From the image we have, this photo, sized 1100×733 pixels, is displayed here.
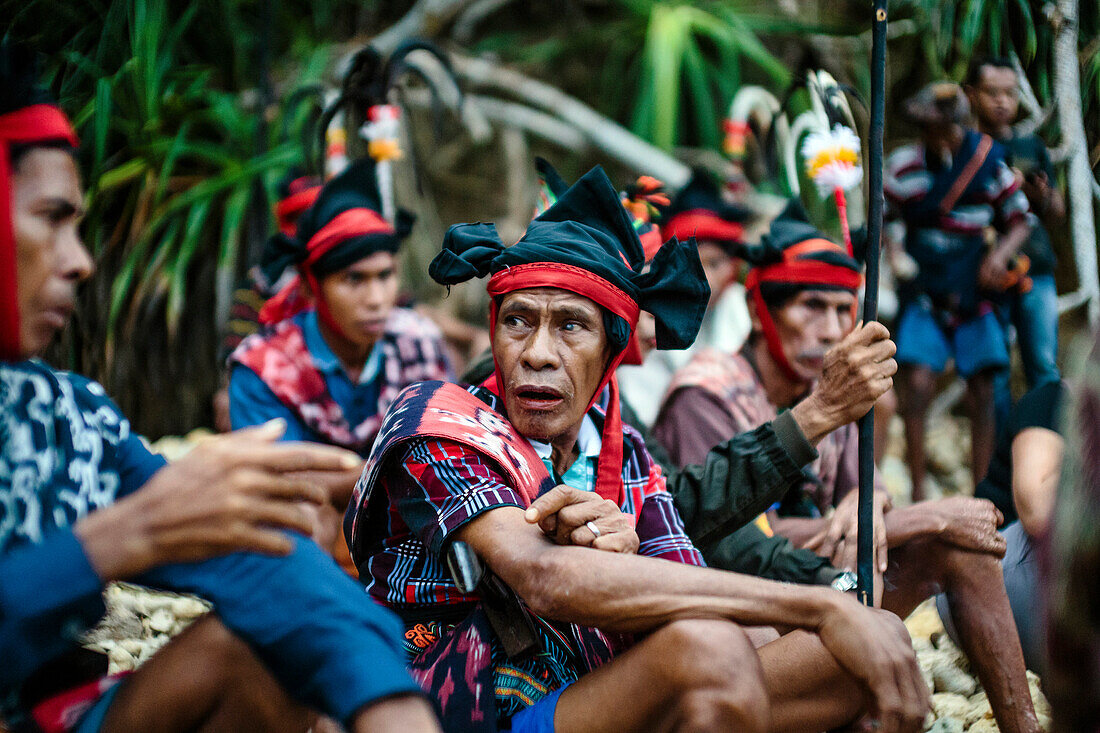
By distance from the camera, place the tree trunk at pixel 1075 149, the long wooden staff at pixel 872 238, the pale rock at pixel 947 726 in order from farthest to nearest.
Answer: the pale rock at pixel 947 726
the tree trunk at pixel 1075 149
the long wooden staff at pixel 872 238

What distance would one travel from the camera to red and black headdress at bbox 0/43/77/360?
1472 mm

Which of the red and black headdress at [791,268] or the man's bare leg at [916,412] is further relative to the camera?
the man's bare leg at [916,412]

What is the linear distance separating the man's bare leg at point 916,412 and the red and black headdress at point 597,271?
3.19 metres

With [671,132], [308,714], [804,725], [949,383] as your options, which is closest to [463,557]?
[308,714]

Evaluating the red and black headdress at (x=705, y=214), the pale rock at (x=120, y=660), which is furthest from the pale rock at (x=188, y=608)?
the red and black headdress at (x=705, y=214)

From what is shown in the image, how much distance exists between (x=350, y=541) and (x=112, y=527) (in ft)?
2.92

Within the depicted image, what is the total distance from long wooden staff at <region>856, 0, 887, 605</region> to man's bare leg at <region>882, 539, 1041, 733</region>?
1.58 ft

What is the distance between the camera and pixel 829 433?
3029mm

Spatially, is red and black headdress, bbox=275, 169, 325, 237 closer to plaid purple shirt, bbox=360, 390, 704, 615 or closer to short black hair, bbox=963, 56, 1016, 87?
plaid purple shirt, bbox=360, 390, 704, 615

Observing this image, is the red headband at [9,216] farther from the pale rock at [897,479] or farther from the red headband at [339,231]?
the pale rock at [897,479]

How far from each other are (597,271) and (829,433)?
3.53ft

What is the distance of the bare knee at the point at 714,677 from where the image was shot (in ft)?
5.90

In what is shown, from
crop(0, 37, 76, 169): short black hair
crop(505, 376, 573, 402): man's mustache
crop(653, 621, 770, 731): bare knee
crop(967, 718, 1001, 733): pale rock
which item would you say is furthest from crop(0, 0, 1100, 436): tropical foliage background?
crop(653, 621, 770, 731): bare knee

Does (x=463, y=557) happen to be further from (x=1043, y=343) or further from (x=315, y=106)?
(x=315, y=106)
